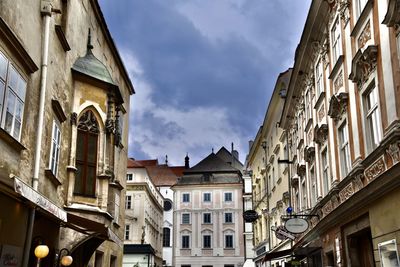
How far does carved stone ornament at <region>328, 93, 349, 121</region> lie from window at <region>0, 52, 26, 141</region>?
811 centimetres

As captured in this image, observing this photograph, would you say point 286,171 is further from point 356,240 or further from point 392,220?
point 392,220

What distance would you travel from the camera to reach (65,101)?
16.0 metres

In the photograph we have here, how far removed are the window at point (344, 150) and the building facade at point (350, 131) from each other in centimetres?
2

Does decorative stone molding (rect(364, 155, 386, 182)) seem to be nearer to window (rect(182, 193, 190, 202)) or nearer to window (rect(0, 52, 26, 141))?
window (rect(0, 52, 26, 141))

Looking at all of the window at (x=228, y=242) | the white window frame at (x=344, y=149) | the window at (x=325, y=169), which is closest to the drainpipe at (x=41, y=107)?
the white window frame at (x=344, y=149)

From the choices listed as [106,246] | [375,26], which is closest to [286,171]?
[106,246]

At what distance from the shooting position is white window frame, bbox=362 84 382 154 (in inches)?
440

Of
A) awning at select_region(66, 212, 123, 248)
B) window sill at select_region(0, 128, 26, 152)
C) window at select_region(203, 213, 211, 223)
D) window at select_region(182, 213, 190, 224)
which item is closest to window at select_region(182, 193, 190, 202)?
window at select_region(182, 213, 190, 224)

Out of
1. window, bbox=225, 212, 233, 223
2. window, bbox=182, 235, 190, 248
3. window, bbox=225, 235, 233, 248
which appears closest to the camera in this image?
window, bbox=182, 235, 190, 248

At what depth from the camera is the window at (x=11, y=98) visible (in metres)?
10.2

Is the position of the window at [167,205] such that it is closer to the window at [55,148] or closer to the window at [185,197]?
the window at [185,197]

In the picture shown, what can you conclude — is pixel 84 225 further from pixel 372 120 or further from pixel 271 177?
pixel 271 177

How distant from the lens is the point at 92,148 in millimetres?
17547

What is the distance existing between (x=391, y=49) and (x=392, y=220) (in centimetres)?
331
